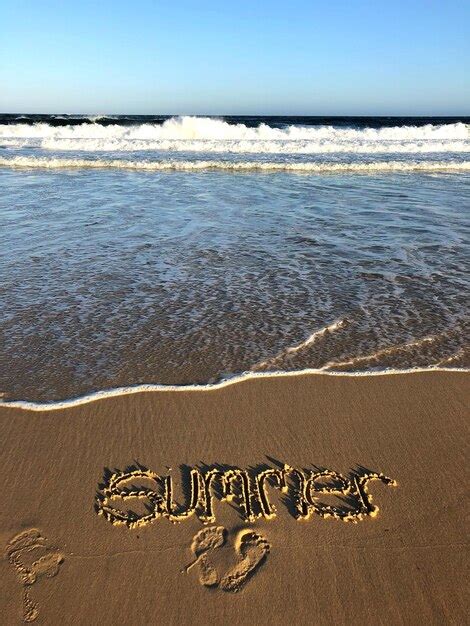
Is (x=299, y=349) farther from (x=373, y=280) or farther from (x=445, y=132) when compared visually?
(x=445, y=132)

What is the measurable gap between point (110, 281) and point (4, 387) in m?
2.29

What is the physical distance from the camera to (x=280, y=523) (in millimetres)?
2541

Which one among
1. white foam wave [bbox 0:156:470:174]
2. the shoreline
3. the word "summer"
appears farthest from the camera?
white foam wave [bbox 0:156:470:174]

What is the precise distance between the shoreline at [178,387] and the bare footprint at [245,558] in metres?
1.37

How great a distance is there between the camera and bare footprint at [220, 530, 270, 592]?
2.24 metres

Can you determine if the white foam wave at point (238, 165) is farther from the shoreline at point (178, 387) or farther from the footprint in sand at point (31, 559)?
the footprint in sand at point (31, 559)

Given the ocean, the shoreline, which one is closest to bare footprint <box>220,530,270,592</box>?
the shoreline

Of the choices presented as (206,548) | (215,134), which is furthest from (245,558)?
(215,134)

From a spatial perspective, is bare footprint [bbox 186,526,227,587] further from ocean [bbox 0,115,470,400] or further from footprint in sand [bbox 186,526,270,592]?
ocean [bbox 0,115,470,400]

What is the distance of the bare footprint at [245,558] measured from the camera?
2.24 meters

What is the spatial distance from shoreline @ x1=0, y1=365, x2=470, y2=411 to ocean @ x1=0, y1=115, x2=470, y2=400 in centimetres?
7

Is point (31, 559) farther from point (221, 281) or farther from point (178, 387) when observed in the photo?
point (221, 281)

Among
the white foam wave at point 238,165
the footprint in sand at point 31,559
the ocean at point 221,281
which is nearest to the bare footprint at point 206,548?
the footprint in sand at point 31,559

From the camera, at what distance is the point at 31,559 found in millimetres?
2311
